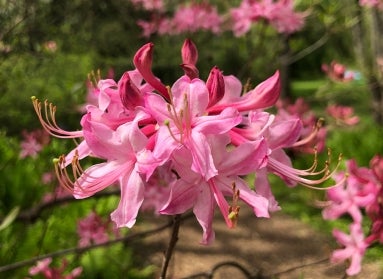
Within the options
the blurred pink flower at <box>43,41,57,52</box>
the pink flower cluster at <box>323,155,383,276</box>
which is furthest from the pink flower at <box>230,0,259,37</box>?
the pink flower cluster at <box>323,155,383,276</box>

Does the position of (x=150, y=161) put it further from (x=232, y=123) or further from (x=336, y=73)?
(x=336, y=73)

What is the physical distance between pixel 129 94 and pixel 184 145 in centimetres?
17

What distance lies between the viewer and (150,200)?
3488 mm

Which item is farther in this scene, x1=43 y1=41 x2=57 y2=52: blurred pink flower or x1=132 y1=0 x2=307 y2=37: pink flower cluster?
x1=132 y1=0 x2=307 y2=37: pink flower cluster

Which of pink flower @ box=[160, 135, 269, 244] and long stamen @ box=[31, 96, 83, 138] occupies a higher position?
long stamen @ box=[31, 96, 83, 138]

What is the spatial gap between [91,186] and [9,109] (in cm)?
393

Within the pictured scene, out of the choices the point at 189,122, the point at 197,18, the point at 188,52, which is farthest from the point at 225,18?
the point at 189,122

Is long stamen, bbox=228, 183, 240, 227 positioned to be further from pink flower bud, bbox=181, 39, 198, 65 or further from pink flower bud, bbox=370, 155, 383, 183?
pink flower bud, bbox=370, 155, 383, 183

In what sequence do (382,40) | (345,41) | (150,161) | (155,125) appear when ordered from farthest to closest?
(345,41)
(382,40)
(155,125)
(150,161)

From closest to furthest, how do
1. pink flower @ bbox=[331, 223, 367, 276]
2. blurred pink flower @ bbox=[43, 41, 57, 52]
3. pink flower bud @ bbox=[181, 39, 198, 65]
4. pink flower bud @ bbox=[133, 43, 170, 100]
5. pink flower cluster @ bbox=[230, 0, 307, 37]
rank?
pink flower bud @ bbox=[133, 43, 170, 100] < pink flower bud @ bbox=[181, 39, 198, 65] < pink flower @ bbox=[331, 223, 367, 276] < blurred pink flower @ bbox=[43, 41, 57, 52] < pink flower cluster @ bbox=[230, 0, 307, 37]

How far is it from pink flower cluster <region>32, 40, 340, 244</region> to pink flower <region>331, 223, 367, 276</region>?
1055mm

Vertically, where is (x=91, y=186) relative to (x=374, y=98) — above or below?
above

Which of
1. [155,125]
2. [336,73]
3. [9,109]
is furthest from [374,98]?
[155,125]

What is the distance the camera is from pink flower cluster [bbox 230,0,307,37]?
3.61 metres
